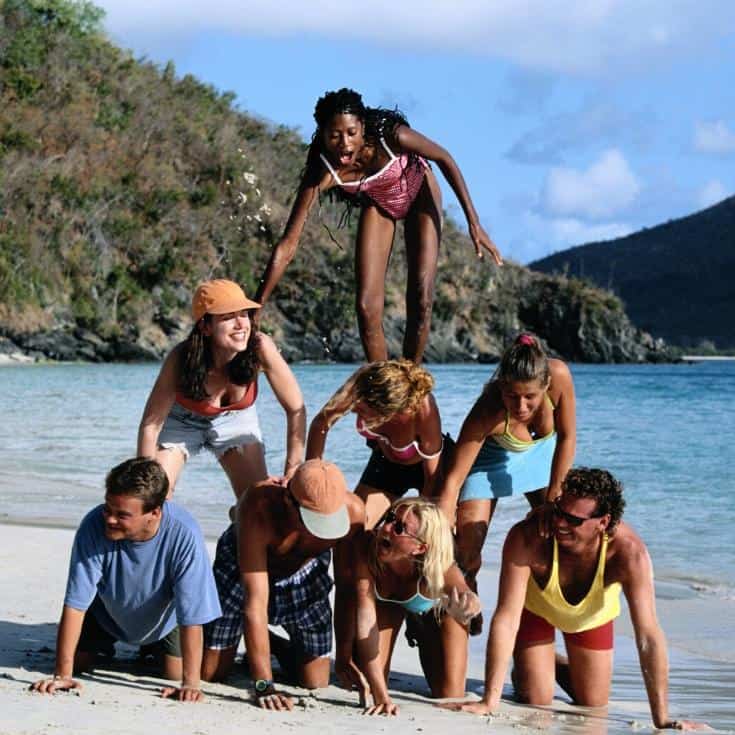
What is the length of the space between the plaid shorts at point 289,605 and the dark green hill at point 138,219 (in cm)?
3938

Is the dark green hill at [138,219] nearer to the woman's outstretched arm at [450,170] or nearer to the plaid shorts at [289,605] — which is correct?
the woman's outstretched arm at [450,170]

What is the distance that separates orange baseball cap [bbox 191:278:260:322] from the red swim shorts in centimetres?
166

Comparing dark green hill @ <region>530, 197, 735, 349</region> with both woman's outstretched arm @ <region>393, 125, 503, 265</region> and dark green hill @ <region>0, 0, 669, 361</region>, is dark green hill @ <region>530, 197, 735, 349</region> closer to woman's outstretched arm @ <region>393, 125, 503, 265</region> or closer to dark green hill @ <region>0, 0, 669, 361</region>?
dark green hill @ <region>0, 0, 669, 361</region>

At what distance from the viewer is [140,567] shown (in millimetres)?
5133

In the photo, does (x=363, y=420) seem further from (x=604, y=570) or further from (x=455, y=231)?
(x=455, y=231)

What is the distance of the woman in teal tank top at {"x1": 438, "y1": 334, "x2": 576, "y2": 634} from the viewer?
5.41 metres

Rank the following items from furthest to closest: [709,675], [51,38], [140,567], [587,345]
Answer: [587,345] → [51,38] → [709,675] → [140,567]

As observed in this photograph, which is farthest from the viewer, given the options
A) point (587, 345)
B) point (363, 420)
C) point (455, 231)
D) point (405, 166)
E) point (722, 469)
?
point (587, 345)

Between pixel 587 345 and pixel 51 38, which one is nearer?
pixel 51 38

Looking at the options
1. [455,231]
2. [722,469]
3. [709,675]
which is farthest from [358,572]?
[455,231]

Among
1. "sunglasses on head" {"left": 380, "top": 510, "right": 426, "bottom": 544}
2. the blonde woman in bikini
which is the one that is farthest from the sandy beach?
the blonde woman in bikini

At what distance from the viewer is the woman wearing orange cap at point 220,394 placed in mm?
5828

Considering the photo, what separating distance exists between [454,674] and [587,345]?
66.2 metres

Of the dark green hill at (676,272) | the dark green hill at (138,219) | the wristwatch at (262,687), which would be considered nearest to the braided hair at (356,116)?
the wristwatch at (262,687)
